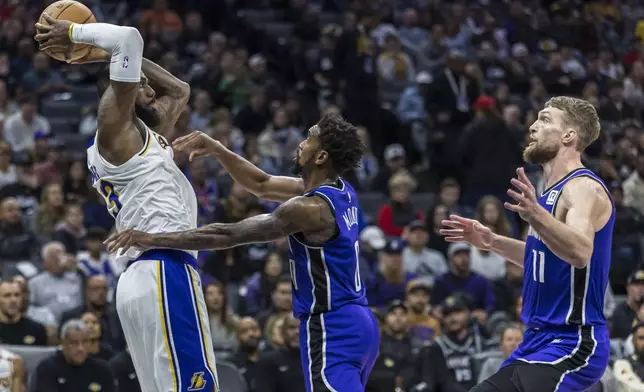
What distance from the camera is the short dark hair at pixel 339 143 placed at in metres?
6.44

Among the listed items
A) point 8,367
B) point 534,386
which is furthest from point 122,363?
point 534,386

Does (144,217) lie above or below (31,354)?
above

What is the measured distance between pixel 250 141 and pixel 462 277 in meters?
3.54

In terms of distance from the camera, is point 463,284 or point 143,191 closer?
point 143,191

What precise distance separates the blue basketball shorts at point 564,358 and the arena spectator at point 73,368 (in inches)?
187

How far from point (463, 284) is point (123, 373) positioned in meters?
3.96

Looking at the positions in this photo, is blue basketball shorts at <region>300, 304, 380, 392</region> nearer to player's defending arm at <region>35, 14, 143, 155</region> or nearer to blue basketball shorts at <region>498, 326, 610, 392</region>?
blue basketball shorts at <region>498, 326, 610, 392</region>

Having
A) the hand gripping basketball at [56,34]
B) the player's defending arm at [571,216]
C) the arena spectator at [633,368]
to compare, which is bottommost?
the arena spectator at [633,368]

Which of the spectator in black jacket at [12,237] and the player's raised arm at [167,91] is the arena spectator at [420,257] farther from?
the player's raised arm at [167,91]

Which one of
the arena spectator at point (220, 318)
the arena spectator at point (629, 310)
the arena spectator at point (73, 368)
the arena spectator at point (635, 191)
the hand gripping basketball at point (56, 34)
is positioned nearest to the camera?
the hand gripping basketball at point (56, 34)

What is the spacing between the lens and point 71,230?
12.6 meters

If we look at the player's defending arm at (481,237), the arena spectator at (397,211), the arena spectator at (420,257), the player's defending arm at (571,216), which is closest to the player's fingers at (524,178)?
the player's defending arm at (571,216)

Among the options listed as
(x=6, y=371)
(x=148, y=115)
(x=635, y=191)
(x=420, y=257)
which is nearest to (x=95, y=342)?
(x=6, y=371)

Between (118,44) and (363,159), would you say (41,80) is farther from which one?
(118,44)
